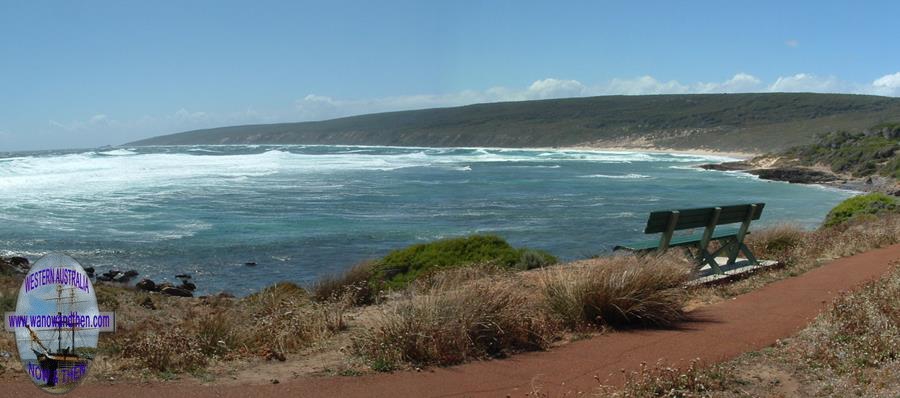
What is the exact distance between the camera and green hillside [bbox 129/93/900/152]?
95688 millimetres

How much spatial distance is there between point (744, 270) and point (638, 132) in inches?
4340

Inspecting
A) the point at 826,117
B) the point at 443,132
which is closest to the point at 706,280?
the point at 826,117

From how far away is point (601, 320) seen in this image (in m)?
6.58

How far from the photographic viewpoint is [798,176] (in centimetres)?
4500

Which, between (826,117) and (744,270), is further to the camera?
(826,117)

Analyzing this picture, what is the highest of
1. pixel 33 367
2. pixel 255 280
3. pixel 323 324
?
pixel 33 367

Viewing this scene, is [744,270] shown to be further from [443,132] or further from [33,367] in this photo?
[443,132]

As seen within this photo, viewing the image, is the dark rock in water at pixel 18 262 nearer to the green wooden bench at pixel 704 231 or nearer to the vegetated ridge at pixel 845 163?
the green wooden bench at pixel 704 231

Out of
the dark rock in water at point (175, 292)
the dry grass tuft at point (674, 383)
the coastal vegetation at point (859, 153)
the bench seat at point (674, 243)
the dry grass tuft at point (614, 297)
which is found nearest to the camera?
the dry grass tuft at point (674, 383)

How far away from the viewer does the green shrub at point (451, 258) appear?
11766 mm

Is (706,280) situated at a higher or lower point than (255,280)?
higher

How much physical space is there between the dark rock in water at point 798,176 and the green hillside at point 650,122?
35.2 meters

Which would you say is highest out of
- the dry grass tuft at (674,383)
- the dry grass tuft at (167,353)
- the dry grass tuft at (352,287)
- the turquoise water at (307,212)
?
the dry grass tuft at (674,383)

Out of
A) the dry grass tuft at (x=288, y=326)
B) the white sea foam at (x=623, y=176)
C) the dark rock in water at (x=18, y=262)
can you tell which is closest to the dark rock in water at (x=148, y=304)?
the dry grass tuft at (x=288, y=326)
